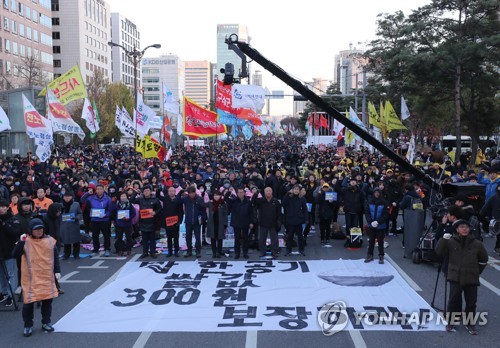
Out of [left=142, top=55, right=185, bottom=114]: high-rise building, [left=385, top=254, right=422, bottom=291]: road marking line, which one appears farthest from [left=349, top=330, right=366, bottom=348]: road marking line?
[left=142, top=55, right=185, bottom=114]: high-rise building

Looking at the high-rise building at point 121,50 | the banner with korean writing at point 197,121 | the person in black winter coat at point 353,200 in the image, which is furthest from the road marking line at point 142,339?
the high-rise building at point 121,50

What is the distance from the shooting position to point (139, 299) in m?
8.08

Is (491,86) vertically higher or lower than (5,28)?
lower

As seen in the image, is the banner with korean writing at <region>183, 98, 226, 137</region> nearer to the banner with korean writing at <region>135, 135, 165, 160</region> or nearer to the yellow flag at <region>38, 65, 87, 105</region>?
the banner with korean writing at <region>135, 135, 165, 160</region>

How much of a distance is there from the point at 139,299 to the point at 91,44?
3646 inches

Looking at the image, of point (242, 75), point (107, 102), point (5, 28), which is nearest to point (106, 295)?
point (242, 75)

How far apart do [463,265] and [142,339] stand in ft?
14.6

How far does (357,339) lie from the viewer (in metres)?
6.42

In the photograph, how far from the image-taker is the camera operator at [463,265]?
21.4 ft

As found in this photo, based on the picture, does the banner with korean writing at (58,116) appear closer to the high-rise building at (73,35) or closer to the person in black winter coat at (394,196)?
the person in black winter coat at (394,196)

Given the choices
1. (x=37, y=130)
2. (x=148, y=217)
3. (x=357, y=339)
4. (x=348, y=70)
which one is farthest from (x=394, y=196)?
(x=348, y=70)

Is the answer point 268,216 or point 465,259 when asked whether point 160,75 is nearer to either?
point 268,216

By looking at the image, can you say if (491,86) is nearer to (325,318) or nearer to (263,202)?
(263,202)

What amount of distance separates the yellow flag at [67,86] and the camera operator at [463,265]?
17182 mm
